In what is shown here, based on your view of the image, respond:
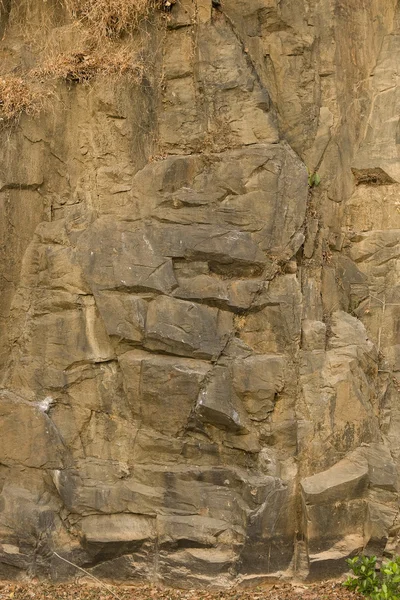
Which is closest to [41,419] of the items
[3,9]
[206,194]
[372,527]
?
[206,194]

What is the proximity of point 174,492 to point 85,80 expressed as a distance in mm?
4520

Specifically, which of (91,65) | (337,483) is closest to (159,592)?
(337,483)

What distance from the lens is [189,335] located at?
798 centimetres

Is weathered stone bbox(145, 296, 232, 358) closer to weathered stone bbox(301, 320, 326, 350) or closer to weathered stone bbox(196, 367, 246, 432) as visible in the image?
weathered stone bbox(196, 367, 246, 432)

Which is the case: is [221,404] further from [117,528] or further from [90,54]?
[90,54]

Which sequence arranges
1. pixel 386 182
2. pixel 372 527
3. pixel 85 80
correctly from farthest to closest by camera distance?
1. pixel 386 182
2. pixel 85 80
3. pixel 372 527

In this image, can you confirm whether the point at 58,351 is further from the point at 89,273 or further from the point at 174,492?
the point at 174,492

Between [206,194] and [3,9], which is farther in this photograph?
[3,9]

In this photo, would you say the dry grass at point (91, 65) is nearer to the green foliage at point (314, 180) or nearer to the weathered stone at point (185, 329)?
the green foliage at point (314, 180)

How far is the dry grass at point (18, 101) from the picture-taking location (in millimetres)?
8398

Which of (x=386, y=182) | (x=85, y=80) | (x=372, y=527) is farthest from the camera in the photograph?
(x=386, y=182)

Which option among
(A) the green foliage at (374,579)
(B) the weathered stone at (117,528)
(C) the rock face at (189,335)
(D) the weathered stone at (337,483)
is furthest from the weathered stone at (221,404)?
(A) the green foliage at (374,579)

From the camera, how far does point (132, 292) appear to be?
8.12m

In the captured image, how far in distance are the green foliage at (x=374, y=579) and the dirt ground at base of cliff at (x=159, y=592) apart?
21cm
